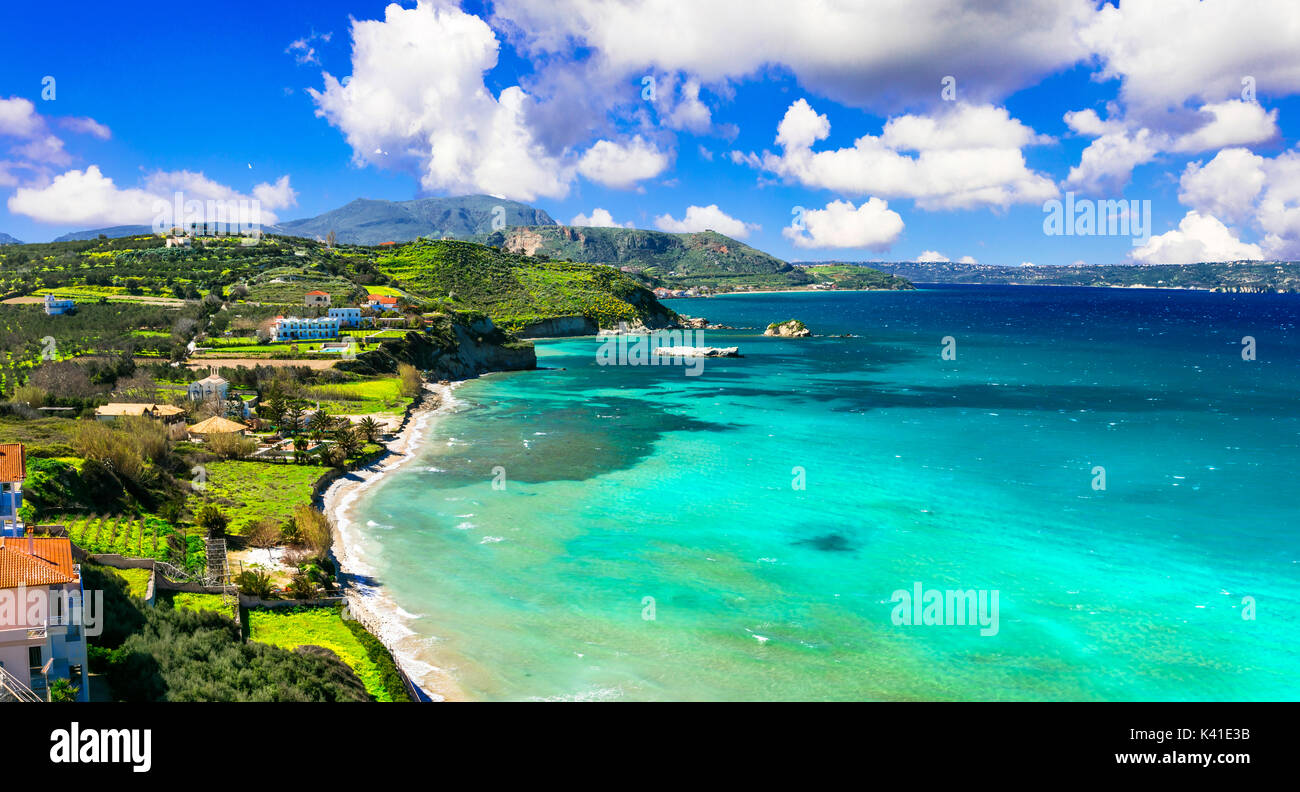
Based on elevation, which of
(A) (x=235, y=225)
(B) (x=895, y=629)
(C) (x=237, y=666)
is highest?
(A) (x=235, y=225)

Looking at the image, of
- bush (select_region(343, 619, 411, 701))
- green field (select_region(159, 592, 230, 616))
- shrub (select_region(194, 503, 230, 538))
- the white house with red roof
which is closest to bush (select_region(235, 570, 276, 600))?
green field (select_region(159, 592, 230, 616))

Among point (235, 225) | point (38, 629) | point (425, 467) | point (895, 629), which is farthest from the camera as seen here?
point (235, 225)

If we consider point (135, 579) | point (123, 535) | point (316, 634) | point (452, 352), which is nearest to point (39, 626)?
point (316, 634)

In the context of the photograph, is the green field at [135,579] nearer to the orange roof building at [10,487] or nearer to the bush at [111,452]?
the orange roof building at [10,487]

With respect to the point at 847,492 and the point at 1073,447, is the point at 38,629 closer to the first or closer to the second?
the point at 847,492

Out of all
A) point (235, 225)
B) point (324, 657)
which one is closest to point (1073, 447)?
point (324, 657)

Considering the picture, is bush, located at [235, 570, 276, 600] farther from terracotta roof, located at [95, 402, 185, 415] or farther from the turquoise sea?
terracotta roof, located at [95, 402, 185, 415]

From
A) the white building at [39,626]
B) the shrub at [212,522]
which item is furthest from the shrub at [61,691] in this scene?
the shrub at [212,522]
